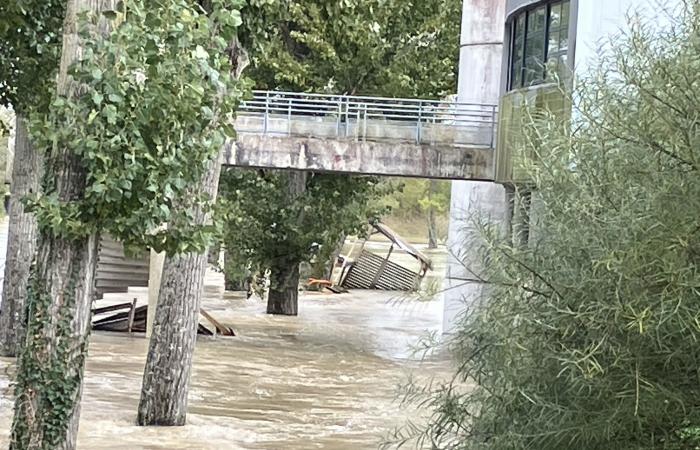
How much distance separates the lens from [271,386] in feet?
53.8

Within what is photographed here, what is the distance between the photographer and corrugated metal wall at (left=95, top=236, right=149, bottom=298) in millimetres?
27281

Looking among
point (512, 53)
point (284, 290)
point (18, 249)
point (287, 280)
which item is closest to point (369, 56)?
point (512, 53)

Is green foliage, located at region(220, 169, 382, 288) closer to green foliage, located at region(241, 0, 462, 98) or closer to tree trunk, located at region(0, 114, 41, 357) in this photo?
green foliage, located at region(241, 0, 462, 98)

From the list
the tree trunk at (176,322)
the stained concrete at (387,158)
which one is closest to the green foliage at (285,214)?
the stained concrete at (387,158)

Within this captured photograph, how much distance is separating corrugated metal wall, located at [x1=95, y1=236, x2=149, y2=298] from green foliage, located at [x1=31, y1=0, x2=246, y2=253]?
20073mm

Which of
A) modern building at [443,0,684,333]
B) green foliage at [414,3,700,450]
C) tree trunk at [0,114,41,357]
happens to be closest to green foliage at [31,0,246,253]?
green foliage at [414,3,700,450]

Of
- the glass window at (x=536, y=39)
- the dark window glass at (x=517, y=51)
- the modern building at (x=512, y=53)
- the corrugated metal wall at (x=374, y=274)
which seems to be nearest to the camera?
the modern building at (x=512, y=53)

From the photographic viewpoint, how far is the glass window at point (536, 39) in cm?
1680

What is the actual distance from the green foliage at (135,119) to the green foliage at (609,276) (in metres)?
2.28

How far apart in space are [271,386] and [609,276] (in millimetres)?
11952

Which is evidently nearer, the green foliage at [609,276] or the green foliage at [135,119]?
the green foliage at [609,276]

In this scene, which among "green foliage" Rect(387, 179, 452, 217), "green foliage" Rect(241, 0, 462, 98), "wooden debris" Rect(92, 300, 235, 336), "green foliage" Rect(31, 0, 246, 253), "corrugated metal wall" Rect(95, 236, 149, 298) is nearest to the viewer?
"green foliage" Rect(31, 0, 246, 253)

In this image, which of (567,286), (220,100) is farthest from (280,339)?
(567,286)

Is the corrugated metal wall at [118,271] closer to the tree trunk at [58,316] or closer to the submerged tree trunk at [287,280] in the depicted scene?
the submerged tree trunk at [287,280]
